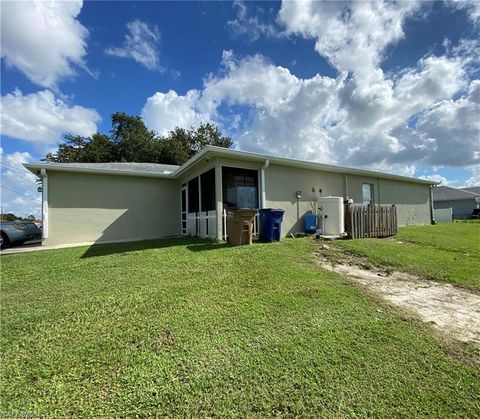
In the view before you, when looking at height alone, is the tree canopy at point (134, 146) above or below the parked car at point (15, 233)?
above

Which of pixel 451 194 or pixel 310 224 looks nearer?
pixel 310 224

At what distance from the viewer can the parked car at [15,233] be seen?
9.87 m

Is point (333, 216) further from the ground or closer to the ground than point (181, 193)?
closer to the ground

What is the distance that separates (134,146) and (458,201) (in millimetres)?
41687

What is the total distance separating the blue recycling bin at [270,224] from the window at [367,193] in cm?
677

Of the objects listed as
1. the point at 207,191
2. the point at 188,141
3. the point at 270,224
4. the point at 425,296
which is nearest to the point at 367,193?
the point at 270,224

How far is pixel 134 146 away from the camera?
93.8ft

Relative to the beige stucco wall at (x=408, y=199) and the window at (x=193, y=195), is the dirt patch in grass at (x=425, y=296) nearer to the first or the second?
the window at (x=193, y=195)

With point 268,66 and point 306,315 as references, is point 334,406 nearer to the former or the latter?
point 306,315

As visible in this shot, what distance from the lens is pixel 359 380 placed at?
6.70ft

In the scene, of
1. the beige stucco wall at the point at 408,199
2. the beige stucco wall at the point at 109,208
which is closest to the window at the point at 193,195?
the beige stucco wall at the point at 109,208

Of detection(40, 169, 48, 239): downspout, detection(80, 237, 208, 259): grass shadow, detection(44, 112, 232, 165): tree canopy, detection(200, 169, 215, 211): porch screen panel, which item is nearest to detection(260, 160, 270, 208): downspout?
detection(200, 169, 215, 211): porch screen panel

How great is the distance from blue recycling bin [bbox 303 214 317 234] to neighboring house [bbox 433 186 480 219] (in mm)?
32494

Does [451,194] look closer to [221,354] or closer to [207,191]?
[207,191]
